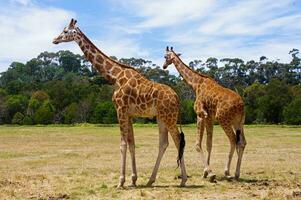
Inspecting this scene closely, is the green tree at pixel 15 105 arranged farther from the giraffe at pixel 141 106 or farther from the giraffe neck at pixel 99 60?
the giraffe at pixel 141 106

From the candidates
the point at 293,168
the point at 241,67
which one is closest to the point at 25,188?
the point at 293,168

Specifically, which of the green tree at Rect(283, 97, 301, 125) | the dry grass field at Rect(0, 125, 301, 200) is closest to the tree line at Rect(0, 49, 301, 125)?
the green tree at Rect(283, 97, 301, 125)

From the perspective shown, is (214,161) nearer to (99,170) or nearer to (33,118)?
(99,170)

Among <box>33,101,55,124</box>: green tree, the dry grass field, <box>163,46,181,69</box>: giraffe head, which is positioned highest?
<box>163,46,181,69</box>: giraffe head

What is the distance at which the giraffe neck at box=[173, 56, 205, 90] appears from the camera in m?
15.2

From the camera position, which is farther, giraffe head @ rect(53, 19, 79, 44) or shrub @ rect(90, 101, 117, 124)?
shrub @ rect(90, 101, 117, 124)

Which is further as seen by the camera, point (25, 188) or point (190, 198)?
point (25, 188)

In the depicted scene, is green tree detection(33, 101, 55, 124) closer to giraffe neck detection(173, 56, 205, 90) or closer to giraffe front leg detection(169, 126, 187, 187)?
giraffe neck detection(173, 56, 205, 90)

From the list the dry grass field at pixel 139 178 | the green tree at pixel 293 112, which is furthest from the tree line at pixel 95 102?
the dry grass field at pixel 139 178

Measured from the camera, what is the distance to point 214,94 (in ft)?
Result: 46.7

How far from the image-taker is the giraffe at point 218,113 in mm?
13766

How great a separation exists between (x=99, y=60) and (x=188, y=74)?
10.8 ft

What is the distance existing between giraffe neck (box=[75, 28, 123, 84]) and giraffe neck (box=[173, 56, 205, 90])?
2.90 meters

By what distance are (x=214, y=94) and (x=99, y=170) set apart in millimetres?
4695
